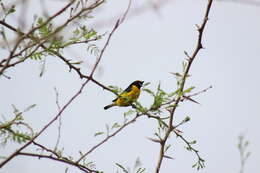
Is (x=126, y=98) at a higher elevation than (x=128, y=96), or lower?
lower

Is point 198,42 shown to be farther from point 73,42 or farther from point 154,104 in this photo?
point 73,42

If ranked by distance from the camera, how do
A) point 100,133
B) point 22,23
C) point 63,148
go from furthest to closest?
point 63,148 < point 100,133 < point 22,23

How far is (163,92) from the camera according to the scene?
6.65 ft

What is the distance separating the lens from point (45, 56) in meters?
2.23

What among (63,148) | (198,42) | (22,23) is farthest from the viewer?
A: (63,148)

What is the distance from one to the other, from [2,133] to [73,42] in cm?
56

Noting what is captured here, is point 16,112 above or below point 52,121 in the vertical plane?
above

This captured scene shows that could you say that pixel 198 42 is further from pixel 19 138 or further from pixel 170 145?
pixel 19 138

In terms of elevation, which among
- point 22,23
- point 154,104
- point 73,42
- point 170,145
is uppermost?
point 73,42

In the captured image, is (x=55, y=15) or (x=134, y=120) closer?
(x=55, y=15)

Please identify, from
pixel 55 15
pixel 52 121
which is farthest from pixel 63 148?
pixel 55 15

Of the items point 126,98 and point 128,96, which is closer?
point 126,98

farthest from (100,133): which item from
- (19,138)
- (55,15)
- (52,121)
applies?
(55,15)

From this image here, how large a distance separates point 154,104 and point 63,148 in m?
0.50
